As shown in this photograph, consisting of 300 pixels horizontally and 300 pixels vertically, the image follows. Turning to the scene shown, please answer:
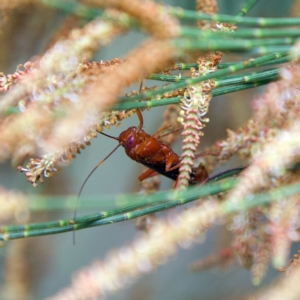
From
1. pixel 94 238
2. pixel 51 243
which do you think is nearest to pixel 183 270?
pixel 94 238

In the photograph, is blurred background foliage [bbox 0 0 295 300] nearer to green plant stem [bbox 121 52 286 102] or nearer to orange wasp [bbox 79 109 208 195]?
orange wasp [bbox 79 109 208 195]

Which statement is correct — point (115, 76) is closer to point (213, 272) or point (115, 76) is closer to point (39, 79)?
point (39, 79)

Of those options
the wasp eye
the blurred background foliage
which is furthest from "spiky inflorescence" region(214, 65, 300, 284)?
the blurred background foliage

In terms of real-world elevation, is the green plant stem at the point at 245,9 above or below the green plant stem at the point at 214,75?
above

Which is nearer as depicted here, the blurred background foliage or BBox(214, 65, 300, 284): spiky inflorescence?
BBox(214, 65, 300, 284): spiky inflorescence

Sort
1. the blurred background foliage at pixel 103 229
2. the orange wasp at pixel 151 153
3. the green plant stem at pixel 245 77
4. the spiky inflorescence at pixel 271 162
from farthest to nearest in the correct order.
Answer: the blurred background foliage at pixel 103 229
the orange wasp at pixel 151 153
the green plant stem at pixel 245 77
the spiky inflorescence at pixel 271 162

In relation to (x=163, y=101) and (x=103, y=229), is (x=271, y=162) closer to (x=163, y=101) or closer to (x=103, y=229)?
(x=163, y=101)

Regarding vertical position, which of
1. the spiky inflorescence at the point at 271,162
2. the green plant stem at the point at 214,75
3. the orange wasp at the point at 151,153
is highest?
the orange wasp at the point at 151,153

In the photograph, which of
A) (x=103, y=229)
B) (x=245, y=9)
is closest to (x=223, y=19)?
(x=245, y=9)

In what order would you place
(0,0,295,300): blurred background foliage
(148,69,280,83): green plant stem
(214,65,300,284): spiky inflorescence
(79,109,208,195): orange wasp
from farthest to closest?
1. (0,0,295,300): blurred background foliage
2. (79,109,208,195): orange wasp
3. (148,69,280,83): green plant stem
4. (214,65,300,284): spiky inflorescence

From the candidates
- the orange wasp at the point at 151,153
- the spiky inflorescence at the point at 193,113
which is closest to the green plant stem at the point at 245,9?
the spiky inflorescence at the point at 193,113

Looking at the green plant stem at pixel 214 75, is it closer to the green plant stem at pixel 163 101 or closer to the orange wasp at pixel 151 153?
the green plant stem at pixel 163 101
